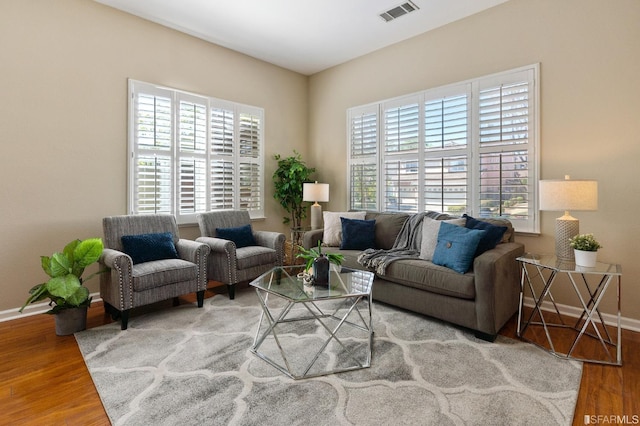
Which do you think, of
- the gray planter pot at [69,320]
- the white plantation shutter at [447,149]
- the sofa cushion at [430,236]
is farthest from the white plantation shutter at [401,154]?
the gray planter pot at [69,320]

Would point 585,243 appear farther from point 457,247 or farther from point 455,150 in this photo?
point 455,150

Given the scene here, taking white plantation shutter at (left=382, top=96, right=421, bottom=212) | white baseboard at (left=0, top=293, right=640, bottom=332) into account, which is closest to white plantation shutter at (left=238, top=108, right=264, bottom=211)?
white plantation shutter at (left=382, top=96, right=421, bottom=212)

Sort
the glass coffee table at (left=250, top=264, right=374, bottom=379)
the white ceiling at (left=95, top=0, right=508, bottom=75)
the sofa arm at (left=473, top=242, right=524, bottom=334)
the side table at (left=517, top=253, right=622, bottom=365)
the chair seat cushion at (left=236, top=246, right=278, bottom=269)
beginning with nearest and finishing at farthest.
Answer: the glass coffee table at (left=250, top=264, right=374, bottom=379), the side table at (left=517, top=253, right=622, bottom=365), the sofa arm at (left=473, top=242, right=524, bottom=334), the white ceiling at (left=95, top=0, right=508, bottom=75), the chair seat cushion at (left=236, top=246, right=278, bottom=269)

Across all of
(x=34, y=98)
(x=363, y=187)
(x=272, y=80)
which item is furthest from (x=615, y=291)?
(x=34, y=98)

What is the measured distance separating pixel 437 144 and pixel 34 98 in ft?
13.7

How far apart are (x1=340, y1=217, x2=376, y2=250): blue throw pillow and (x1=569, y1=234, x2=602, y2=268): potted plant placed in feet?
6.33

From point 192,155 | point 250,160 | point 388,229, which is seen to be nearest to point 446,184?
point 388,229

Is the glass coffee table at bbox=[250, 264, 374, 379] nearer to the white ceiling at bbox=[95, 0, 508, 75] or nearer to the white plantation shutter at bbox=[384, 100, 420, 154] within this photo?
the white plantation shutter at bbox=[384, 100, 420, 154]

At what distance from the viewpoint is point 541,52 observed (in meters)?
3.28

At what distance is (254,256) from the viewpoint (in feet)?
12.6

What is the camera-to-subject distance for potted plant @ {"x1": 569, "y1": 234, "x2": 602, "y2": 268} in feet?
8.09

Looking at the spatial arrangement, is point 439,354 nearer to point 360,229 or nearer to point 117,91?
point 360,229

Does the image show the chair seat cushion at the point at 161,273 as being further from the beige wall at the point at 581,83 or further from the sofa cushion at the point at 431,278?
the beige wall at the point at 581,83

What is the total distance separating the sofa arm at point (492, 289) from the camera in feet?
8.46
